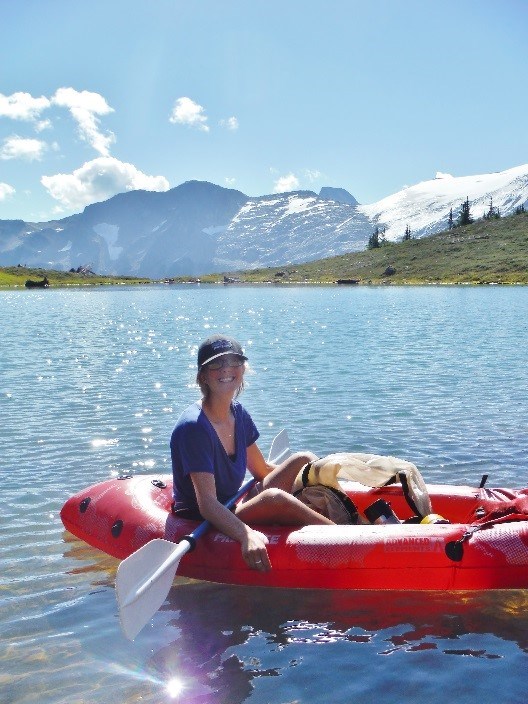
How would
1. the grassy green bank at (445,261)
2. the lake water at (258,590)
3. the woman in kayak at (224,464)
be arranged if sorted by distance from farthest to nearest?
the grassy green bank at (445,261) < the woman in kayak at (224,464) < the lake water at (258,590)

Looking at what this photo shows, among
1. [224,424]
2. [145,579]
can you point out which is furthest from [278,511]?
[145,579]

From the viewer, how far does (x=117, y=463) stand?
1155 cm

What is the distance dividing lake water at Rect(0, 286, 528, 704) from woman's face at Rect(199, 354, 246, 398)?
1948 mm

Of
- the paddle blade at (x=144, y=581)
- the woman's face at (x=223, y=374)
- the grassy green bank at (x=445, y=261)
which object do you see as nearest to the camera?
the paddle blade at (x=144, y=581)

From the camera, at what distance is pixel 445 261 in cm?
13412

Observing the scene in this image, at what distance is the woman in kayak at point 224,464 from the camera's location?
6281 millimetres

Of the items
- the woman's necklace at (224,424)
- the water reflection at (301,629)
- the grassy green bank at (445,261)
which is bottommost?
the water reflection at (301,629)

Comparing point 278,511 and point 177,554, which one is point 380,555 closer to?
point 278,511

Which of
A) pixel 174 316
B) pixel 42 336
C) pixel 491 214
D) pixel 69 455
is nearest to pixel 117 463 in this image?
pixel 69 455

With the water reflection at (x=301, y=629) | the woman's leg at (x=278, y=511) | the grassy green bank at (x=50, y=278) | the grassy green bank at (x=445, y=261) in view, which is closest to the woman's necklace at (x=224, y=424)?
the woman's leg at (x=278, y=511)

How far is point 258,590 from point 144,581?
1317mm

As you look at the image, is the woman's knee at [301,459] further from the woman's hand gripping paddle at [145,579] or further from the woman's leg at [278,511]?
the woman's hand gripping paddle at [145,579]

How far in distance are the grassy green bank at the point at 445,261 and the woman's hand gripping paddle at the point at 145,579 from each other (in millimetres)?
101278

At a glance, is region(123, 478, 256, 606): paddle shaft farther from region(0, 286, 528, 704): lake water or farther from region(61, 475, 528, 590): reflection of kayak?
region(0, 286, 528, 704): lake water
